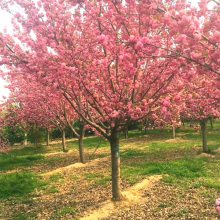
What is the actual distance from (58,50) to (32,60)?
3.14 feet

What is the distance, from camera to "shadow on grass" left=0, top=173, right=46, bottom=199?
14961mm

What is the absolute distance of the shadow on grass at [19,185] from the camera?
589 inches

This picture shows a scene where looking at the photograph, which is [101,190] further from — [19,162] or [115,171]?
[19,162]

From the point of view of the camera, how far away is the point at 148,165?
1894cm

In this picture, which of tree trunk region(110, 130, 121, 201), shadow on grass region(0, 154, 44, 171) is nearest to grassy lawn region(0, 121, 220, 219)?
tree trunk region(110, 130, 121, 201)

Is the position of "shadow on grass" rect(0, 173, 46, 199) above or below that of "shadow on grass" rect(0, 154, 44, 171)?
below

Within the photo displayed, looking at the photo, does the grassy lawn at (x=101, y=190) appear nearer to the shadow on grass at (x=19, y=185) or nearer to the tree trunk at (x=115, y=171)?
the shadow on grass at (x=19, y=185)

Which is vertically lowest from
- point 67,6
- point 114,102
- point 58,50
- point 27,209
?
point 27,209

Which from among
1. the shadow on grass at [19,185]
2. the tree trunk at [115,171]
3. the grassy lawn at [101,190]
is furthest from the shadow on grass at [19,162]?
the tree trunk at [115,171]

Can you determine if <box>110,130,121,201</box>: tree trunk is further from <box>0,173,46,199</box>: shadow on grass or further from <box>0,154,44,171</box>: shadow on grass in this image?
<box>0,154,44,171</box>: shadow on grass

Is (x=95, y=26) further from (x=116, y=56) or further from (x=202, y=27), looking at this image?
(x=202, y=27)

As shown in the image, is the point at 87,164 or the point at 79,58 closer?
the point at 79,58

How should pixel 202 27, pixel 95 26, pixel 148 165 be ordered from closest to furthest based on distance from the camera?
1. pixel 202 27
2. pixel 95 26
3. pixel 148 165

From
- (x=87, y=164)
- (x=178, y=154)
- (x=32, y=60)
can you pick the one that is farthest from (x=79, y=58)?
(x=178, y=154)
